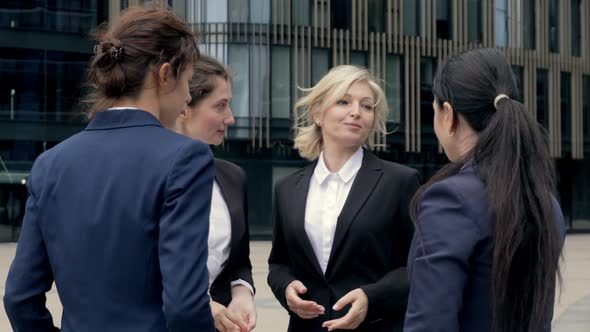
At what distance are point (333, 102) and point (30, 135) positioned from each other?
2719 cm

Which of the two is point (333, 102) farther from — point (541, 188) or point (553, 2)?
point (553, 2)

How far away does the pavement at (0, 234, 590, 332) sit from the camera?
11.0 meters

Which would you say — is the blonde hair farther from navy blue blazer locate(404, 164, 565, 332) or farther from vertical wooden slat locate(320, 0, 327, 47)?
vertical wooden slat locate(320, 0, 327, 47)

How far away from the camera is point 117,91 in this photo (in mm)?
2660

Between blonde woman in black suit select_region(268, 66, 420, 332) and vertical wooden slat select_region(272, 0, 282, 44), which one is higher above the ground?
vertical wooden slat select_region(272, 0, 282, 44)

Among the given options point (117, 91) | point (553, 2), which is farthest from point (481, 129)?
point (553, 2)

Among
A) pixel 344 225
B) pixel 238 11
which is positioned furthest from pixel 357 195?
pixel 238 11

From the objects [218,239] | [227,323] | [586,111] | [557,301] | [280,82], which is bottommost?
[557,301]

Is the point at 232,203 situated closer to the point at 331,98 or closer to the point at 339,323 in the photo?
the point at 339,323

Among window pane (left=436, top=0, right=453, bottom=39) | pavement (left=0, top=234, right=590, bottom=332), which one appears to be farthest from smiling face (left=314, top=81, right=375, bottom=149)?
window pane (left=436, top=0, right=453, bottom=39)

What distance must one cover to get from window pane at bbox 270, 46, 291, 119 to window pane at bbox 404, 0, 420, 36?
527 cm

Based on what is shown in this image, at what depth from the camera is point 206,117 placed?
152 inches

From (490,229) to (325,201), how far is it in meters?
1.77

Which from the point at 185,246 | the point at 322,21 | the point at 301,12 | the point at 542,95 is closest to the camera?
the point at 185,246
